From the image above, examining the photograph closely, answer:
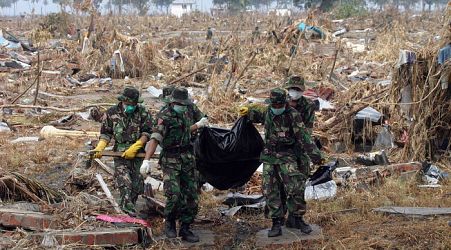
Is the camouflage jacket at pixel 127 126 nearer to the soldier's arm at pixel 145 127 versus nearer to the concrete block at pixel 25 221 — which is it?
the soldier's arm at pixel 145 127

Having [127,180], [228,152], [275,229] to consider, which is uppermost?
[228,152]

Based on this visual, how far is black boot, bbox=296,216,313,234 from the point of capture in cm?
650

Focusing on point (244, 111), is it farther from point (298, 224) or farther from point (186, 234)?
point (186, 234)

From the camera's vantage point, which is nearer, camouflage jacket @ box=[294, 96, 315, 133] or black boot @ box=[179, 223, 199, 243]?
black boot @ box=[179, 223, 199, 243]

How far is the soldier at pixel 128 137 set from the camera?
6.81 m

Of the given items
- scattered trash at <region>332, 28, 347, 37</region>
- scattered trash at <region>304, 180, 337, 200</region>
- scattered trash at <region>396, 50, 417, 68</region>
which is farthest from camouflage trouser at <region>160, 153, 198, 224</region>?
scattered trash at <region>332, 28, 347, 37</region>

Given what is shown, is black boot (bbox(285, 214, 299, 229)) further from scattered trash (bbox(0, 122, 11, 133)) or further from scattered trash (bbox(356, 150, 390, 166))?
scattered trash (bbox(0, 122, 11, 133))

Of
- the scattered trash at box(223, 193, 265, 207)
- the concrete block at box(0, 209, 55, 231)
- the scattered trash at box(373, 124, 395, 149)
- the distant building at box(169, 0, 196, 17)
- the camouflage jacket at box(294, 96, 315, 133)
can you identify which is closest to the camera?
the concrete block at box(0, 209, 55, 231)

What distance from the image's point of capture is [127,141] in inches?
272

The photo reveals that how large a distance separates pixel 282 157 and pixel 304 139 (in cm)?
28

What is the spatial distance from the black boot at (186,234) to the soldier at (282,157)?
754mm

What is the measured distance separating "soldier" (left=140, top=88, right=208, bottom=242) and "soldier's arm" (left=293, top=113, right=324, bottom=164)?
3.36 ft

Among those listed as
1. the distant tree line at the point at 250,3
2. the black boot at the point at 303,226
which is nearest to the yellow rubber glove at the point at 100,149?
the black boot at the point at 303,226

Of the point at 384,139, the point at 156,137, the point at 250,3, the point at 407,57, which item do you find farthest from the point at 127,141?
the point at 250,3
